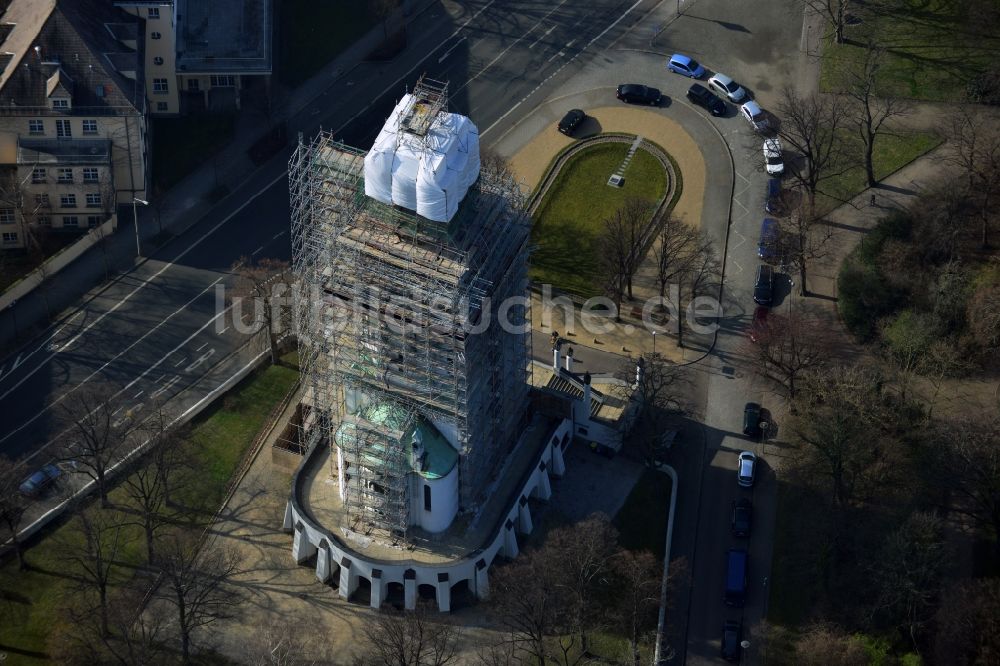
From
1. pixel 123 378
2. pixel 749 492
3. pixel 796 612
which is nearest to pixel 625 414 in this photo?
pixel 749 492

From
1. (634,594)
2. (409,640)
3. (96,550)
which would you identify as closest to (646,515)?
(634,594)

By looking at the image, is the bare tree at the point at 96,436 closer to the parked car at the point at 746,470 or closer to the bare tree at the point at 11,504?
the bare tree at the point at 11,504

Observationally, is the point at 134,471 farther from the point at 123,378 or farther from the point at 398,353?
the point at 398,353

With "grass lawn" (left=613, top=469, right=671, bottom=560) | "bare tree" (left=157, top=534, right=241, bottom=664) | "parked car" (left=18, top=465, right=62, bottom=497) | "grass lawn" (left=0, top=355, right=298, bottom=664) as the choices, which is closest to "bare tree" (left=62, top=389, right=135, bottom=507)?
"parked car" (left=18, top=465, right=62, bottom=497)

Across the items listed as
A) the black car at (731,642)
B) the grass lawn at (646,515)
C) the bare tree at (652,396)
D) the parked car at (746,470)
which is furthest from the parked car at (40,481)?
the parked car at (746,470)

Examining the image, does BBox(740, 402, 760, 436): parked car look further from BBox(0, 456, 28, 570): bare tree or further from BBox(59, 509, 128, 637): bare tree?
BBox(0, 456, 28, 570): bare tree

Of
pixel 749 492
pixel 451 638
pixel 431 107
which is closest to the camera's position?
pixel 431 107

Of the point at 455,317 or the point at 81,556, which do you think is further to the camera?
the point at 81,556
